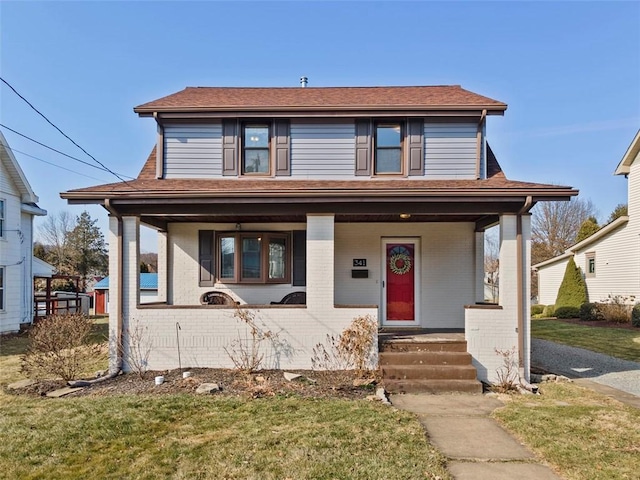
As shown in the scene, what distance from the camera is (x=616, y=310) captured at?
17.5 metres

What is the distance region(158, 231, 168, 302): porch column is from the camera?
9641mm

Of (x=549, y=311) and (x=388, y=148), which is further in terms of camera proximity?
(x=549, y=311)

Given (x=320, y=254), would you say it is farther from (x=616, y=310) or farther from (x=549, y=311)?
(x=549, y=311)

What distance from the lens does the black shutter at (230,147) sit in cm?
909

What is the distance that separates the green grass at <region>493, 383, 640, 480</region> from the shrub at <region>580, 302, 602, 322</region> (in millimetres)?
14079

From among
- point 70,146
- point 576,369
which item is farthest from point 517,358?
point 70,146

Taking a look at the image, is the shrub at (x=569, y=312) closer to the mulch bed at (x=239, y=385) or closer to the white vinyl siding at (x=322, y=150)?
the white vinyl siding at (x=322, y=150)

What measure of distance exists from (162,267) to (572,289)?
68.4 feet

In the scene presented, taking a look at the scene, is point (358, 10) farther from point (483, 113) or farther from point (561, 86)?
point (561, 86)

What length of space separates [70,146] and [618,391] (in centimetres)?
1402

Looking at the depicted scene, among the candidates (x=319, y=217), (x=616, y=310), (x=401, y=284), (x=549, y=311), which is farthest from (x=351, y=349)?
(x=549, y=311)

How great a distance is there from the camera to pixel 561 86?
15.4 m

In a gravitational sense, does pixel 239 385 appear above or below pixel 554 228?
below

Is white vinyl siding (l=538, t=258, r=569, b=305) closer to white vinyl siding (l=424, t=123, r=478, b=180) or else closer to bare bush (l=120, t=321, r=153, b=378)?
white vinyl siding (l=424, t=123, r=478, b=180)
